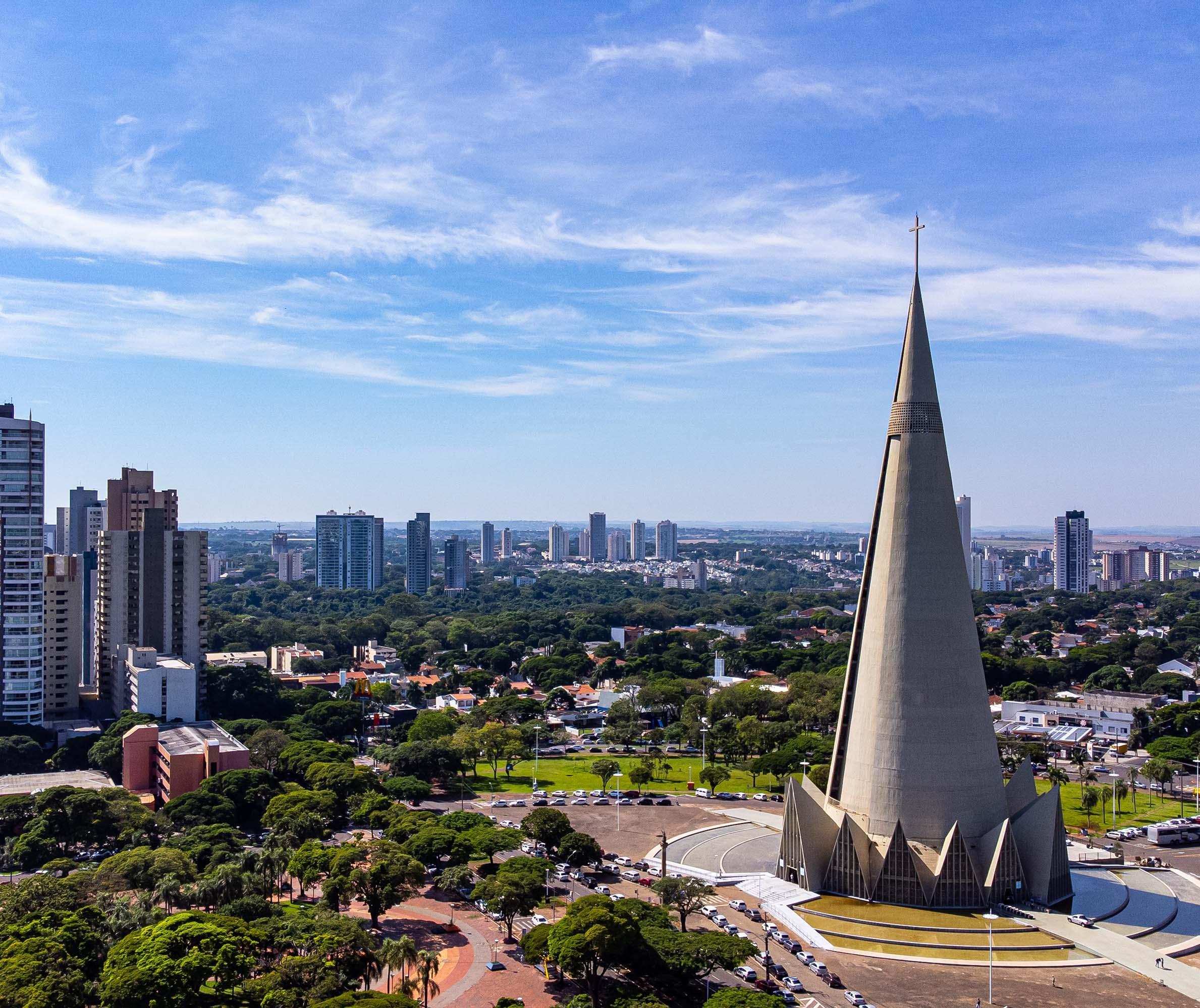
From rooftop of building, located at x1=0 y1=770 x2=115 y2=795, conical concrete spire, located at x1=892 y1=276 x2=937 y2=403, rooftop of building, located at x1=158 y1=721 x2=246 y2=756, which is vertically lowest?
rooftop of building, located at x1=0 y1=770 x2=115 y2=795

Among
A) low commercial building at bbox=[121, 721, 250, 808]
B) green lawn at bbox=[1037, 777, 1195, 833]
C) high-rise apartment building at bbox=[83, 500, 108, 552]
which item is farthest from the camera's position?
high-rise apartment building at bbox=[83, 500, 108, 552]

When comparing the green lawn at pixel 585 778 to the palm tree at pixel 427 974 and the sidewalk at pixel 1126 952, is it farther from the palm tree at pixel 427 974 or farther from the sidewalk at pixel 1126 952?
the palm tree at pixel 427 974

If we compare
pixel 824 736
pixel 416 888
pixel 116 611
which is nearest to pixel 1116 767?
pixel 824 736

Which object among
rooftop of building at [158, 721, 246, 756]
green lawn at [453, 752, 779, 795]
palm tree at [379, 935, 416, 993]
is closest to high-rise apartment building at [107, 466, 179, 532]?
rooftop of building at [158, 721, 246, 756]

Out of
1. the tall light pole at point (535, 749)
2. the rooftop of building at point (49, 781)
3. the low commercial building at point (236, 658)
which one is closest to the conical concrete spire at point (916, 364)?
the tall light pole at point (535, 749)

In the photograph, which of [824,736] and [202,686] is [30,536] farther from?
[824,736]

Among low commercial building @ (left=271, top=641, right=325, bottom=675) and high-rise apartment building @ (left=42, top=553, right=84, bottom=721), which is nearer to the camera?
high-rise apartment building @ (left=42, top=553, right=84, bottom=721)

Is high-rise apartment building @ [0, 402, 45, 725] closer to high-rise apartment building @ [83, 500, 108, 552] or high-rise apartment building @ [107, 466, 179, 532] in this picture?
high-rise apartment building @ [107, 466, 179, 532]
